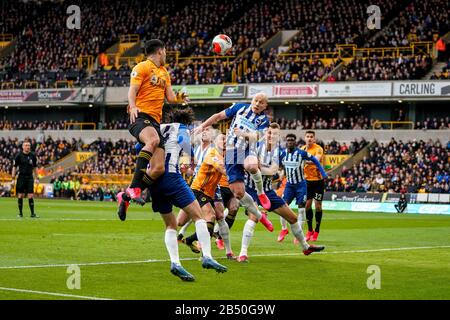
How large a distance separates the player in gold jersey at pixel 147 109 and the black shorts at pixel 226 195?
474 cm

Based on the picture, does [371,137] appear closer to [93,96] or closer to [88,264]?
[93,96]

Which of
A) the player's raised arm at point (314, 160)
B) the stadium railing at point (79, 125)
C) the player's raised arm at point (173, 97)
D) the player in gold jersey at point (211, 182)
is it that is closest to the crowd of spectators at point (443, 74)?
the stadium railing at point (79, 125)

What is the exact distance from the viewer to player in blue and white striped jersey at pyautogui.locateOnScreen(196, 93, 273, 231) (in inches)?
582

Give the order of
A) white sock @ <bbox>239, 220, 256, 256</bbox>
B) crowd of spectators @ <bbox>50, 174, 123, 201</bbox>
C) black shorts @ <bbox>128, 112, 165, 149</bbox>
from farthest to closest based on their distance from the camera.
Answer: crowd of spectators @ <bbox>50, 174, 123, 201</bbox> → white sock @ <bbox>239, 220, 256, 256</bbox> → black shorts @ <bbox>128, 112, 165, 149</bbox>

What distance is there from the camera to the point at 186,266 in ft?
44.8

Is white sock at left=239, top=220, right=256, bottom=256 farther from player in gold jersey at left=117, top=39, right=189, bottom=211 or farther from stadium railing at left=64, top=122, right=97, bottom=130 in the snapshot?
stadium railing at left=64, top=122, right=97, bottom=130

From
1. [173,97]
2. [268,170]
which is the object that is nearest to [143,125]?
[173,97]

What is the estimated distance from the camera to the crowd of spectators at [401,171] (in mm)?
49062

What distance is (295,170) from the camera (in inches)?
860

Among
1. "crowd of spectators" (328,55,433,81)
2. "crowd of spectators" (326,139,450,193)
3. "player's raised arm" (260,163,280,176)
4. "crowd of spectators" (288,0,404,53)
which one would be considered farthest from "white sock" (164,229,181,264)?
"crowd of spectators" (288,0,404,53)

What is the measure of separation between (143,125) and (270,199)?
3.96 meters

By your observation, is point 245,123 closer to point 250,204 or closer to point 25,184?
point 250,204

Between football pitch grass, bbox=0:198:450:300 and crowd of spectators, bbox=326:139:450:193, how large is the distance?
88.4ft

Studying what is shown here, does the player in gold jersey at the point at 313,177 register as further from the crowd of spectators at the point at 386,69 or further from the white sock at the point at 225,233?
the crowd of spectators at the point at 386,69
